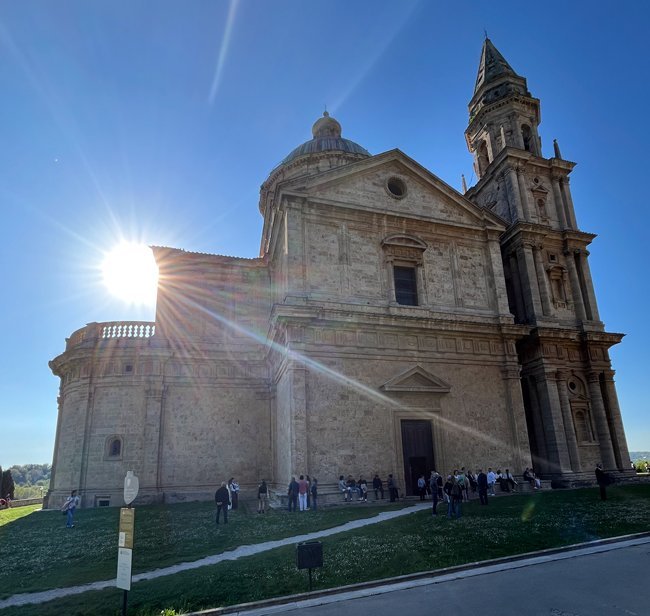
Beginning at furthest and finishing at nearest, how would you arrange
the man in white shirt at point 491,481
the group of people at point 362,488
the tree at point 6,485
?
1. the tree at point 6,485
2. the man in white shirt at point 491,481
3. the group of people at point 362,488

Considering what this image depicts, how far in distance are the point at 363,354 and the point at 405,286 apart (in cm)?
471

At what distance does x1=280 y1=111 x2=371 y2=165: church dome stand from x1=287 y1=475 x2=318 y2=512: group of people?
2603 cm

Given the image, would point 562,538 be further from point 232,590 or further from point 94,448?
point 94,448

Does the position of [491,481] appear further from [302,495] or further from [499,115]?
[499,115]

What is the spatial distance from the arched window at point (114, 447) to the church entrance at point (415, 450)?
556 inches

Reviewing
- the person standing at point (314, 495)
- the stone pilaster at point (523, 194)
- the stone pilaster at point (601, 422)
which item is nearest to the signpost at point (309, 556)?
the person standing at point (314, 495)

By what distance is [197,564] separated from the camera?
34.6ft

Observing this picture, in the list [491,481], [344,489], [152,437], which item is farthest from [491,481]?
[152,437]

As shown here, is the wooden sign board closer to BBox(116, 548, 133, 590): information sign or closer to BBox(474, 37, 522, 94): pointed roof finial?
BBox(116, 548, 133, 590): information sign

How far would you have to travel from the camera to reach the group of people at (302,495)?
17.5 meters

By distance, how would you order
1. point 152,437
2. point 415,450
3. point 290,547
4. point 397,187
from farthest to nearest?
point 397,187, point 152,437, point 415,450, point 290,547

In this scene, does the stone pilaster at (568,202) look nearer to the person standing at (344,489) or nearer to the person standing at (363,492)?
the person standing at (363,492)

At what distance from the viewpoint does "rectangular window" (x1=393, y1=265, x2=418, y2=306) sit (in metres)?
23.5

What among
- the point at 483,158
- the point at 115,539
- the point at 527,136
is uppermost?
the point at 527,136
